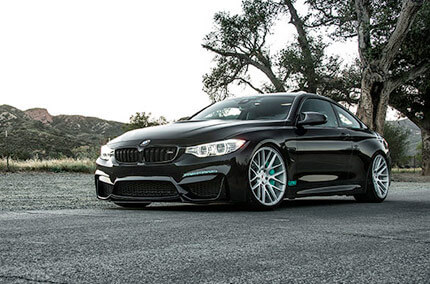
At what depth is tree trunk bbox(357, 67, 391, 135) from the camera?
22.2 meters

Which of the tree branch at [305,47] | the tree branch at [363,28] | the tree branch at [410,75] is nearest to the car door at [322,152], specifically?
the tree branch at [363,28]

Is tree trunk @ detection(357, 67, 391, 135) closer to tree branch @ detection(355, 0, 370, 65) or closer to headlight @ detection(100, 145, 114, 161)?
tree branch @ detection(355, 0, 370, 65)

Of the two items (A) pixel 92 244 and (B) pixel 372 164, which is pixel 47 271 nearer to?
(A) pixel 92 244

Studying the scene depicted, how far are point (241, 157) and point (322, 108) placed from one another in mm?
2463

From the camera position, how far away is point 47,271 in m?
3.26

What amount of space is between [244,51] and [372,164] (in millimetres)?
20991

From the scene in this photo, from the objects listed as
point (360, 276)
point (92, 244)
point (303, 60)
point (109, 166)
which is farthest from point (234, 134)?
point (303, 60)

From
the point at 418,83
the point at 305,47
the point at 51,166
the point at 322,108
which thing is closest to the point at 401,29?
the point at 418,83

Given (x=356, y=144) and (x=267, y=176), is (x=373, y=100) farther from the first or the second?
(x=267, y=176)

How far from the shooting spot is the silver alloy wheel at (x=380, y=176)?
930cm

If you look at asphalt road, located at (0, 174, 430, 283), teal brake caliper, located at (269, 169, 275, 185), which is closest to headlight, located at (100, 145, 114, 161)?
asphalt road, located at (0, 174, 430, 283)

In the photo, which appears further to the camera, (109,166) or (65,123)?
(65,123)

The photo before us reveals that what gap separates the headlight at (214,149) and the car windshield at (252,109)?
1279mm

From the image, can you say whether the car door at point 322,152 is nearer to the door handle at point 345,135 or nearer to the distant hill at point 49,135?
the door handle at point 345,135
